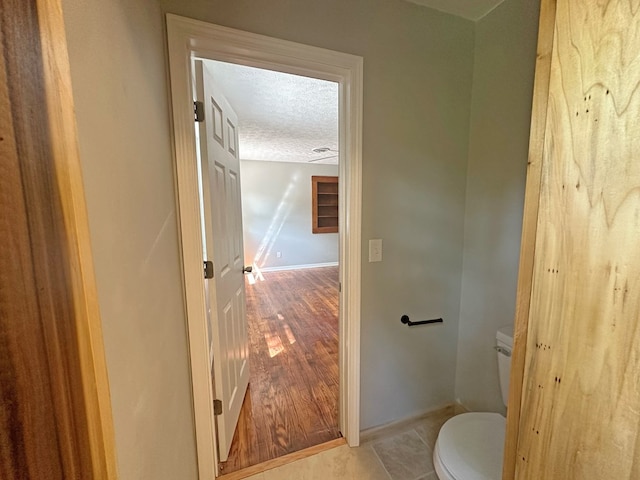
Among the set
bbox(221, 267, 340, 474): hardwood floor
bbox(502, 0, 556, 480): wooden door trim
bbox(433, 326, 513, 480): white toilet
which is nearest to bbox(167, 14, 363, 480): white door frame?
bbox(221, 267, 340, 474): hardwood floor

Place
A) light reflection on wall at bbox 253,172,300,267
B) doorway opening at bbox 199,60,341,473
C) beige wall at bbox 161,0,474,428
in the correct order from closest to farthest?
beige wall at bbox 161,0,474,428, doorway opening at bbox 199,60,341,473, light reflection on wall at bbox 253,172,300,267

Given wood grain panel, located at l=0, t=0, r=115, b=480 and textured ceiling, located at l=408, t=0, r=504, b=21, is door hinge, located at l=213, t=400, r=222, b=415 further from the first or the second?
textured ceiling, located at l=408, t=0, r=504, b=21

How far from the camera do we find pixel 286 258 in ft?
19.9

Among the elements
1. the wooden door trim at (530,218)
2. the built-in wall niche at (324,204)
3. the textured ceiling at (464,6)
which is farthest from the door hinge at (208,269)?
the built-in wall niche at (324,204)

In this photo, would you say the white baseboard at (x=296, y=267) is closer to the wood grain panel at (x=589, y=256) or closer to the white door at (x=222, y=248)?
the white door at (x=222, y=248)

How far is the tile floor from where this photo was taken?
137 cm

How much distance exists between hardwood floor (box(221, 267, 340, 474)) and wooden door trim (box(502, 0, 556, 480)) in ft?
4.27

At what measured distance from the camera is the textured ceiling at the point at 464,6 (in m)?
1.34

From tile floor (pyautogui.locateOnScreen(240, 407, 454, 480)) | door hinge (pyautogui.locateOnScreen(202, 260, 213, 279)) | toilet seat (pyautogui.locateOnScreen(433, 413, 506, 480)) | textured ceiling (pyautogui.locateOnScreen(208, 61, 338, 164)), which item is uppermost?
textured ceiling (pyautogui.locateOnScreen(208, 61, 338, 164))

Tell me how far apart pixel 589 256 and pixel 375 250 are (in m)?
0.99

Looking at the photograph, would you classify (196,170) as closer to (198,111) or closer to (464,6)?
(198,111)

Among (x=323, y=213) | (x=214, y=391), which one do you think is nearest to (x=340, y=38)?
(x=214, y=391)

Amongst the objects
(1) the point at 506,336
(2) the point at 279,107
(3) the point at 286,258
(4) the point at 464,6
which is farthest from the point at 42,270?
(3) the point at 286,258

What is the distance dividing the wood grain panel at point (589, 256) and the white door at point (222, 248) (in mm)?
1198
